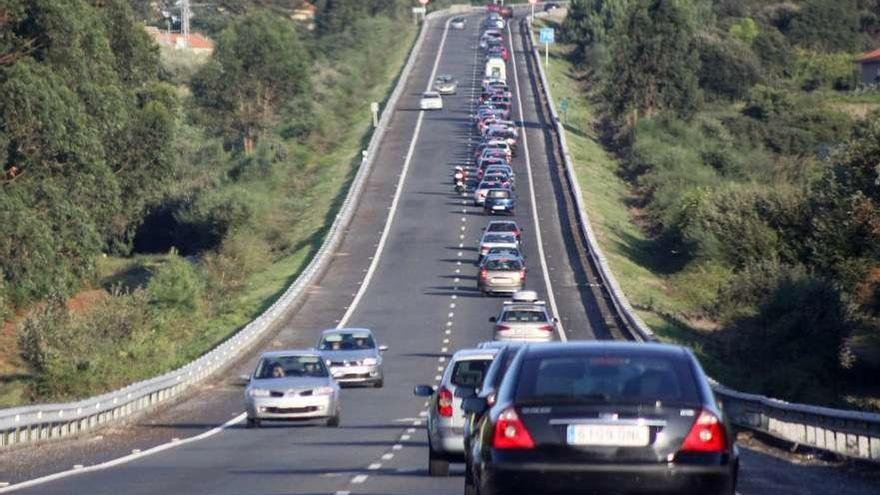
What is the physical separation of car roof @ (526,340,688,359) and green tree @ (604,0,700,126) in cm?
9271

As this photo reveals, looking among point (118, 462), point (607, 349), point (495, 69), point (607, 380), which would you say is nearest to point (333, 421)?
point (118, 462)

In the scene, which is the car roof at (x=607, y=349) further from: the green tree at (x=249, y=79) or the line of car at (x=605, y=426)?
the green tree at (x=249, y=79)

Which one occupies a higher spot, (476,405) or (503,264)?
(476,405)

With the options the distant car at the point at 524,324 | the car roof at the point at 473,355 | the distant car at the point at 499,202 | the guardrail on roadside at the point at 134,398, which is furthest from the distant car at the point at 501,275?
the car roof at the point at 473,355

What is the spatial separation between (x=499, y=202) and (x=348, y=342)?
35.9m

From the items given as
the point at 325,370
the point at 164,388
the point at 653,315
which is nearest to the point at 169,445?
the point at 325,370

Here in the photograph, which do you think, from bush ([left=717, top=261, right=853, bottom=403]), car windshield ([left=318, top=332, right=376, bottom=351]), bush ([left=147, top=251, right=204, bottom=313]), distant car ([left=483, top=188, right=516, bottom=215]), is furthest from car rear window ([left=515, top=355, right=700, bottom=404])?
distant car ([left=483, top=188, right=516, bottom=215])

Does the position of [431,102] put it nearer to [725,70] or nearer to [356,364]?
[725,70]

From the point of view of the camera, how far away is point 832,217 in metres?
57.2

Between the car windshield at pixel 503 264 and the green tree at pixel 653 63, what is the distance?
169ft

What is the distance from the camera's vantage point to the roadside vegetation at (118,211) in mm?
47031

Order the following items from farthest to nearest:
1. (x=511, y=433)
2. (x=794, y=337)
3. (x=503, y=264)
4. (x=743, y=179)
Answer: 1. (x=743, y=179)
2. (x=503, y=264)
3. (x=794, y=337)
4. (x=511, y=433)

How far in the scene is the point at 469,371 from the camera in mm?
19719

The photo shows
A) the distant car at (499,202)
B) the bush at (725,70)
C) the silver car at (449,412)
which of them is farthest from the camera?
the bush at (725,70)
